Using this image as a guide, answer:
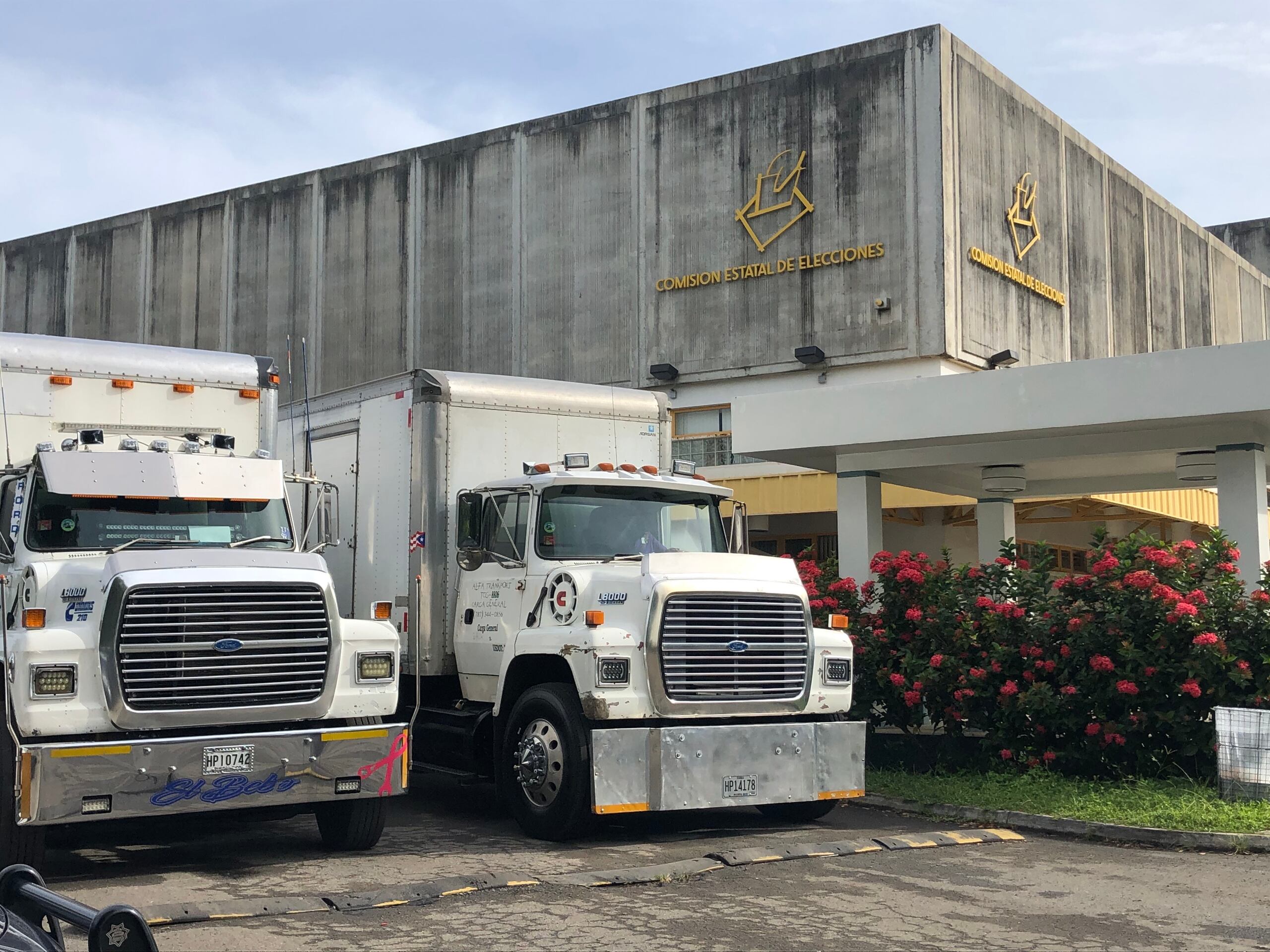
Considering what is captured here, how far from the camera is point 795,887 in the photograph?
905 cm

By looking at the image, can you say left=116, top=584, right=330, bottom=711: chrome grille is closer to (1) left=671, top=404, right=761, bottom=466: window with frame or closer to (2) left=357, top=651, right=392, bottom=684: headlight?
(2) left=357, top=651, right=392, bottom=684: headlight

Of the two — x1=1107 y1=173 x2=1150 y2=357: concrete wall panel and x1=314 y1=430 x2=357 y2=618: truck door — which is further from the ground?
x1=1107 y1=173 x2=1150 y2=357: concrete wall panel

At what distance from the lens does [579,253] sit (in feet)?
111

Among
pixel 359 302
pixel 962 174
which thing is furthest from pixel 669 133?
pixel 359 302

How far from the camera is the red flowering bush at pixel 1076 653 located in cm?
1223

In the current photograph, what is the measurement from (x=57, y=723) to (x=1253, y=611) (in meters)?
9.89

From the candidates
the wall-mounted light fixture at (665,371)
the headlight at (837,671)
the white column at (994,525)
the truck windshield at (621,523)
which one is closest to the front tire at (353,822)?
the truck windshield at (621,523)

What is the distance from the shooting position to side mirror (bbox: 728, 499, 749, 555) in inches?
480

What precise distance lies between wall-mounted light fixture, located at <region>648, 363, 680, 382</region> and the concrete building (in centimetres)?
8

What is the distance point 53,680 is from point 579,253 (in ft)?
85.8

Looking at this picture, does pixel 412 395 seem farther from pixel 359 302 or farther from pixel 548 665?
pixel 359 302

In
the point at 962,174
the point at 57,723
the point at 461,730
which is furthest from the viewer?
the point at 962,174

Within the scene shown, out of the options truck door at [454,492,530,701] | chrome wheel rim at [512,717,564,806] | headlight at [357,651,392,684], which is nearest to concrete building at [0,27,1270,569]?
truck door at [454,492,530,701]

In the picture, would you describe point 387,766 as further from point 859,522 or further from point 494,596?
point 859,522
